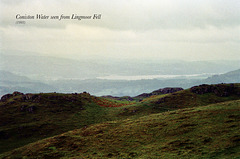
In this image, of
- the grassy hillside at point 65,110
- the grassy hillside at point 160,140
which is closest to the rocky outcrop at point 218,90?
the grassy hillside at point 65,110

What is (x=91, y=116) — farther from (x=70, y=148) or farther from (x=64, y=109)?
(x=70, y=148)

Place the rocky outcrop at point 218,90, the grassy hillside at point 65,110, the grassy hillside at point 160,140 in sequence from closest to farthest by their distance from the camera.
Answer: the grassy hillside at point 160,140
the grassy hillside at point 65,110
the rocky outcrop at point 218,90

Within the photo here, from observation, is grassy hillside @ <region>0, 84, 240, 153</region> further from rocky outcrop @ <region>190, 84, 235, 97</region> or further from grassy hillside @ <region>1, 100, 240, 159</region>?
grassy hillside @ <region>1, 100, 240, 159</region>

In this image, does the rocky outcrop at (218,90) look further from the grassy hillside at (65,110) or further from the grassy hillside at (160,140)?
the grassy hillside at (160,140)

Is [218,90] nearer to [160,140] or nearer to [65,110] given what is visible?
[160,140]

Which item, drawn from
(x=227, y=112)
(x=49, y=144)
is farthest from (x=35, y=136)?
(x=227, y=112)

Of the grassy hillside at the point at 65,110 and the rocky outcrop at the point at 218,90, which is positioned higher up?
the rocky outcrop at the point at 218,90
